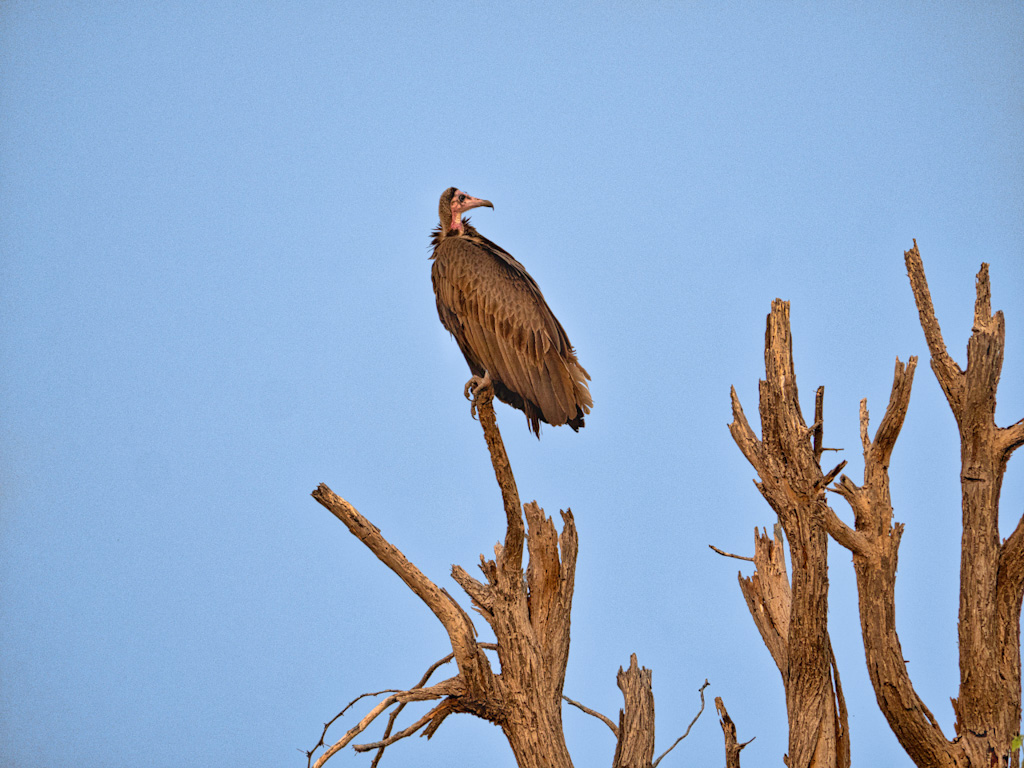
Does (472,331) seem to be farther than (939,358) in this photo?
Yes

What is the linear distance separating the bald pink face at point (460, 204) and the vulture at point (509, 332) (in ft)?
0.88

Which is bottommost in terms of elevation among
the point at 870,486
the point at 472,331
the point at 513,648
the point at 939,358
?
the point at 513,648

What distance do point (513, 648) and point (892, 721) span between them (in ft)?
6.29

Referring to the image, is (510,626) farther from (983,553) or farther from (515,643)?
(983,553)

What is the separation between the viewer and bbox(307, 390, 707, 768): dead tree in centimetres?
451

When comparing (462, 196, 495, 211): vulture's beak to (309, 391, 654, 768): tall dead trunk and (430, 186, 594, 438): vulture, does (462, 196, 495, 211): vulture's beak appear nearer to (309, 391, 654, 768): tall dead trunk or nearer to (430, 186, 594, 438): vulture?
(430, 186, 594, 438): vulture

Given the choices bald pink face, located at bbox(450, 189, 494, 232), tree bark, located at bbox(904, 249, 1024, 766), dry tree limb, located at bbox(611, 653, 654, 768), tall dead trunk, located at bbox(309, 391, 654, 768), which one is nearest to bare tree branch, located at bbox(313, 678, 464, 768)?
tall dead trunk, located at bbox(309, 391, 654, 768)

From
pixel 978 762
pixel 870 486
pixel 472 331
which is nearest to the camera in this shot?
pixel 978 762

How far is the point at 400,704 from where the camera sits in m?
4.48

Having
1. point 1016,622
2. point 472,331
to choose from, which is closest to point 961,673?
point 1016,622

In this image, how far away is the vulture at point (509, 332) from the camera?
5844 millimetres

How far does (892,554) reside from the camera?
178 inches

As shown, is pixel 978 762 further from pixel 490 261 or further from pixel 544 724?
pixel 490 261

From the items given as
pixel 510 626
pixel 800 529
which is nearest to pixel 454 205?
pixel 510 626
